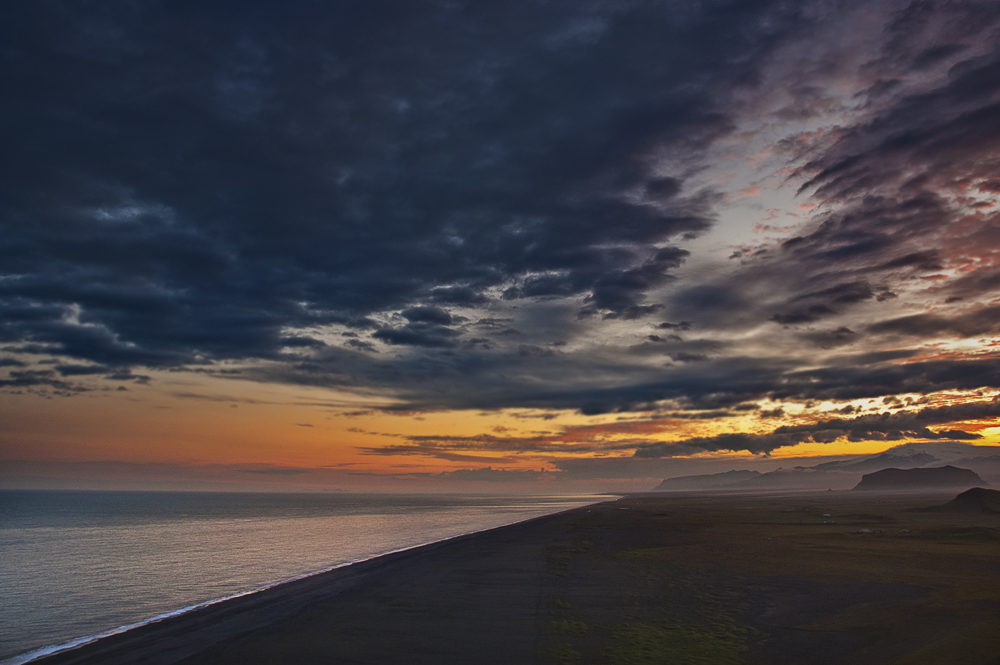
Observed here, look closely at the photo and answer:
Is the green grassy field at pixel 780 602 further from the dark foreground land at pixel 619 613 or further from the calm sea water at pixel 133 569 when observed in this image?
the calm sea water at pixel 133 569

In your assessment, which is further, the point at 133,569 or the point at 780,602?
the point at 133,569

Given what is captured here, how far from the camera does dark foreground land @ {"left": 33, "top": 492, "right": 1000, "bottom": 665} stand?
14.7 metres

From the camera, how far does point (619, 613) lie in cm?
1917

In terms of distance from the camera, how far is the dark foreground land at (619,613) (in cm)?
1466

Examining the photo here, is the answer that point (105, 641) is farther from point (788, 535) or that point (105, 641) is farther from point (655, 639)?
point (788, 535)

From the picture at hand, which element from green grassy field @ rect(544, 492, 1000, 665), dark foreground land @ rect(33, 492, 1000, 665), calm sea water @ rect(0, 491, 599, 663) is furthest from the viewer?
calm sea water @ rect(0, 491, 599, 663)

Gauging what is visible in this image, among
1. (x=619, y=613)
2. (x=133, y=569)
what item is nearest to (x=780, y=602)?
(x=619, y=613)

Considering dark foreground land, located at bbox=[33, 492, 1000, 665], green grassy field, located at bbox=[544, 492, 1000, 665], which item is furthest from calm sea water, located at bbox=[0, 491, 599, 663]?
green grassy field, located at bbox=[544, 492, 1000, 665]

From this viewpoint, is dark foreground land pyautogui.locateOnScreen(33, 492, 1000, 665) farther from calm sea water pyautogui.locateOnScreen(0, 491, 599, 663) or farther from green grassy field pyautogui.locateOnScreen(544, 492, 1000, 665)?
calm sea water pyautogui.locateOnScreen(0, 491, 599, 663)

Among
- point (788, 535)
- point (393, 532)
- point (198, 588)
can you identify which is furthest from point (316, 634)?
point (393, 532)

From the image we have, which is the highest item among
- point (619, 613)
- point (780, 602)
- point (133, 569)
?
point (619, 613)

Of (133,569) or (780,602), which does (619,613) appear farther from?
Answer: (133,569)

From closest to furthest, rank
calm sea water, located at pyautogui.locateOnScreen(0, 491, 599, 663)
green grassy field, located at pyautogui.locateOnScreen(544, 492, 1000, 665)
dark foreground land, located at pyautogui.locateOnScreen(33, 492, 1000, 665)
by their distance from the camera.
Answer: green grassy field, located at pyautogui.locateOnScreen(544, 492, 1000, 665) < dark foreground land, located at pyautogui.locateOnScreen(33, 492, 1000, 665) < calm sea water, located at pyautogui.locateOnScreen(0, 491, 599, 663)

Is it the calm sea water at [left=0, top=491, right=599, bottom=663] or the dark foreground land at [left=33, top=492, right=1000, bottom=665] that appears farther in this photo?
the calm sea water at [left=0, top=491, right=599, bottom=663]
